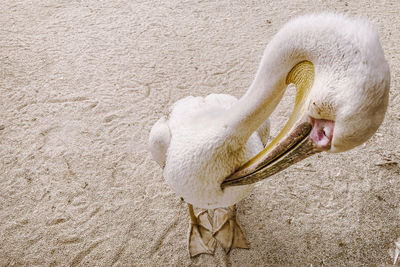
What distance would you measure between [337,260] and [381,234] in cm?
45

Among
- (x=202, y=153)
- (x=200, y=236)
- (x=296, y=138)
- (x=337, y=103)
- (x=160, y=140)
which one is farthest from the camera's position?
(x=200, y=236)

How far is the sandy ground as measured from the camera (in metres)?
2.25

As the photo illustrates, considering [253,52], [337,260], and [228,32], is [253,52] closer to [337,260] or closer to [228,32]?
[228,32]

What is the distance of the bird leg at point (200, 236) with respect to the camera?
7.25ft

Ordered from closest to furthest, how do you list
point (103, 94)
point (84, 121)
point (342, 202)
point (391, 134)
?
point (342, 202) → point (391, 134) → point (84, 121) → point (103, 94)

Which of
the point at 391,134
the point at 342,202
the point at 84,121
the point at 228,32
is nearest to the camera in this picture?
the point at 342,202

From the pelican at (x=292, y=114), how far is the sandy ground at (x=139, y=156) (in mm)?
841

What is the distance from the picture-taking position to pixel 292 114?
1175mm

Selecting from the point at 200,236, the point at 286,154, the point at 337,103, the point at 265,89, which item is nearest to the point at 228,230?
the point at 200,236

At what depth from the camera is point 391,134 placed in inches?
114

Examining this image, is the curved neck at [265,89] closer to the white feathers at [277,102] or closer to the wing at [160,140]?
the white feathers at [277,102]

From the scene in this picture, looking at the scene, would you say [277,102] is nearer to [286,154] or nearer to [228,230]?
[286,154]

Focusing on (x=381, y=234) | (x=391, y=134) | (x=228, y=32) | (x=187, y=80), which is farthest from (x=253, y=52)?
(x=381, y=234)

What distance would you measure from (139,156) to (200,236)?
104cm
